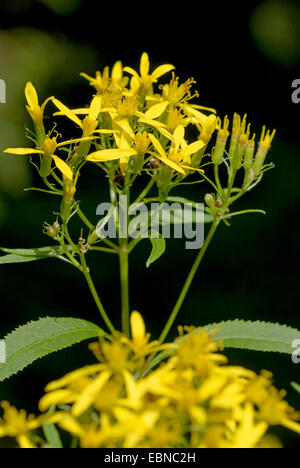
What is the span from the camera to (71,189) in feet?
6.57

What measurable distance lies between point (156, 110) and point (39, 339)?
0.75 meters

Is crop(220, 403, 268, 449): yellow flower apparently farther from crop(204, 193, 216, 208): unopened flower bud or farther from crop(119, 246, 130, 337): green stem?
crop(204, 193, 216, 208): unopened flower bud

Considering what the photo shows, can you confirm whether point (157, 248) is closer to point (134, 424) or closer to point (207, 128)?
point (207, 128)

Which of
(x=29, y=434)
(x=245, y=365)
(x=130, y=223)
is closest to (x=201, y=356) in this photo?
(x=29, y=434)

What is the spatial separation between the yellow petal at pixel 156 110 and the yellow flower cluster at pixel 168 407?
875mm

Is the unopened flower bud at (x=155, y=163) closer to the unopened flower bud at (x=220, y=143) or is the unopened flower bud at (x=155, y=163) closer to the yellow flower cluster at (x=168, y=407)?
the unopened flower bud at (x=220, y=143)

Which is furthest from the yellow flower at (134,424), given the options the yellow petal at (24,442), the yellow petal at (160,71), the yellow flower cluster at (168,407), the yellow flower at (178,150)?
the yellow petal at (160,71)

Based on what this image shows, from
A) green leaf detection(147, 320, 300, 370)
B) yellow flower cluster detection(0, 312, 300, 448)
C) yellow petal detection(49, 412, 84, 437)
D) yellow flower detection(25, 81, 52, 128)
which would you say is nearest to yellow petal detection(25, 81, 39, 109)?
yellow flower detection(25, 81, 52, 128)

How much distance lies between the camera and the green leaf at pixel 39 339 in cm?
186

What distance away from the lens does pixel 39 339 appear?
76.0 inches

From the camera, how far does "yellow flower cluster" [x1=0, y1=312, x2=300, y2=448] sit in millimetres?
1273

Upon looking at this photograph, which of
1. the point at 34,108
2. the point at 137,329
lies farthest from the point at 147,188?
the point at 137,329

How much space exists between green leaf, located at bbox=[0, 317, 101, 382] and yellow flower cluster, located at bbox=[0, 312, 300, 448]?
413mm

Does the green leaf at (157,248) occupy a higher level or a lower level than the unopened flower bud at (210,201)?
lower
